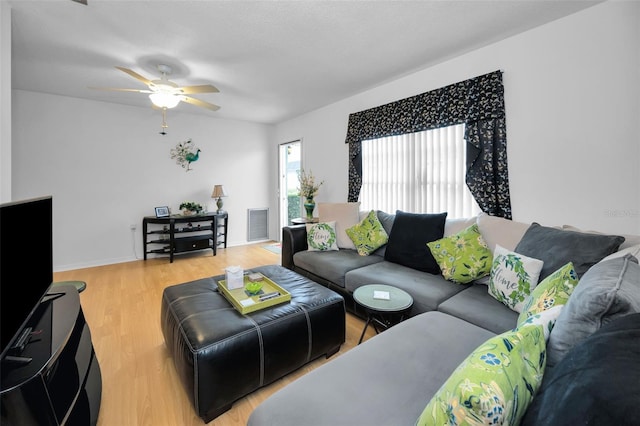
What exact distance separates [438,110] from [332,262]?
6.35 feet

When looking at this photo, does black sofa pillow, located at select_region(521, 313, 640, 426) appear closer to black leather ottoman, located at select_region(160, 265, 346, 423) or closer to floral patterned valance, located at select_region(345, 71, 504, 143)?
black leather ottoman, located at select_region(160, 265, 346, 423)

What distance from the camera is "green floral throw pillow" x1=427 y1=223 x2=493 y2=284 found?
2.08 m

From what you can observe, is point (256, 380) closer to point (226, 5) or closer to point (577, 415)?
point (577, 415)

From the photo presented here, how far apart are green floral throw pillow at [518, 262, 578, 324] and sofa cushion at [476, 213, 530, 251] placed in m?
0.90

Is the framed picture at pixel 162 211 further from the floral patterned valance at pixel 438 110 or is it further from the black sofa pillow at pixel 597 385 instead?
the black sofa pillow at pixel 597 385

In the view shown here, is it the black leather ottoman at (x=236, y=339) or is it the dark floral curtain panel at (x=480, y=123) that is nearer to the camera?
the black leather ottoman at (x=236, y=339)

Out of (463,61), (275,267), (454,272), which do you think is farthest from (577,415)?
(463,61)

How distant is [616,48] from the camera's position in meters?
1.86

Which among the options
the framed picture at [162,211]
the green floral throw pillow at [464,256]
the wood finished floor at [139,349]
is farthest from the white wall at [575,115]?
the framed picture at [162,211]

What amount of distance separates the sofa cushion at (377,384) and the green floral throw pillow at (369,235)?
1.53 metres

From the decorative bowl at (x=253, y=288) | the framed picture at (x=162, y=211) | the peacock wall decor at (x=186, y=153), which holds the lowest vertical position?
the decorative bowl at (x=253, y=288)

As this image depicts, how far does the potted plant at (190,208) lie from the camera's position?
4.61m

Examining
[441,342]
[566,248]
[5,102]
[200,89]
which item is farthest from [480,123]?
[5,102]

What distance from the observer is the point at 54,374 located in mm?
1012
